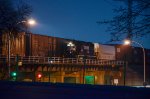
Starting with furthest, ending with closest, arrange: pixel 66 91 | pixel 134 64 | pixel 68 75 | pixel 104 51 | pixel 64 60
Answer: pixel 134 64 < pixel 104 51 < pixel 68 75 < pixel 64 60 < pixel 66 91

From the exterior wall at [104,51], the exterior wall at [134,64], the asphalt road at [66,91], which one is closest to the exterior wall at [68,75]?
the exterior wall at [134,64]

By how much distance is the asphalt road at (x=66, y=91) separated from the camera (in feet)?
30.1

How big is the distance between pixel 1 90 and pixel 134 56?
77.3m

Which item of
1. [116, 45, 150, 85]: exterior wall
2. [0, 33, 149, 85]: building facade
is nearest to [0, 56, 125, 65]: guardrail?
[0, 33, 149, 85]: building facade

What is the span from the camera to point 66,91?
32.8 feet

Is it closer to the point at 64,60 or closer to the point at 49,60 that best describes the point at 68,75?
the point at 64,60

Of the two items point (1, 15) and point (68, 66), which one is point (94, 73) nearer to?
point (68, 66)

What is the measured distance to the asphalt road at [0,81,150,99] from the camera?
9172 mm

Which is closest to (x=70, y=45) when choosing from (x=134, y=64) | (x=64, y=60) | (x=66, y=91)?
(x=64, y=60)

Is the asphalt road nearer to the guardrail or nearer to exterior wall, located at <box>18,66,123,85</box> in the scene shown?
exterior wall, located at <box>18,66,123,85</box>

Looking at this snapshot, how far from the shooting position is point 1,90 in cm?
1111

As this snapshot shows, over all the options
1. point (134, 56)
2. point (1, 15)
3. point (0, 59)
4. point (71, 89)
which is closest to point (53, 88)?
point (71, 89)

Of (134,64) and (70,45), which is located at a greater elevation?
(70,45)

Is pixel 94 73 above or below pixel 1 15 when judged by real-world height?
below
